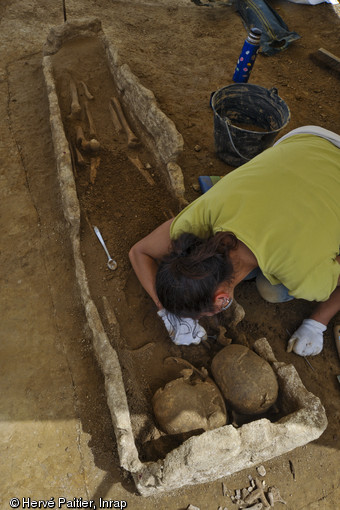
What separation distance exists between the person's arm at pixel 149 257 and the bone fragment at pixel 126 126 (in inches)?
61.3

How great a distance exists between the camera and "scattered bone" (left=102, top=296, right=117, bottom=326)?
2.55 meters

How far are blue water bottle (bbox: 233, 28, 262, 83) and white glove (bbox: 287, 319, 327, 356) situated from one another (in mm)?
3013

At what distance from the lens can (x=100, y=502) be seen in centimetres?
213

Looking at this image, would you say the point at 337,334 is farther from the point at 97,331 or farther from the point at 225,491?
the point at 97,331

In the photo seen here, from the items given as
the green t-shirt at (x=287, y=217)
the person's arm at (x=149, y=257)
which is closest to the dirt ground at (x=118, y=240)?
the person's arm at (x=149, y=257)

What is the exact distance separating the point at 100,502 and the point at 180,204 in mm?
2242

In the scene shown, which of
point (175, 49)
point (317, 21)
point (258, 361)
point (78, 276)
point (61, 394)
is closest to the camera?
point (258, 361)

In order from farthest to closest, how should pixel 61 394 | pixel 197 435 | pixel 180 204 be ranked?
pixel 180 204 < pixel 61 394 < pixel 197 435

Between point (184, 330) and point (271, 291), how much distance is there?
755mm

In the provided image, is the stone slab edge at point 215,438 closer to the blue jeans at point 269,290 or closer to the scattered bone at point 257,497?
the scattered bone at point 257,497

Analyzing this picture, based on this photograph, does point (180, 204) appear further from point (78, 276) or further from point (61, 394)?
point (61, 394)

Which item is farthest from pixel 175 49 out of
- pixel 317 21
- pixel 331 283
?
pixel 331 283

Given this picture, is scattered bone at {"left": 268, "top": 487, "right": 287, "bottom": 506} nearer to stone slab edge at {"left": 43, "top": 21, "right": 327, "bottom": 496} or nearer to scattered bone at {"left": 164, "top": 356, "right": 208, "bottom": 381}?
stone slab edge at {"left": 43, "top": 21, "right": 327, "bottom": 496}

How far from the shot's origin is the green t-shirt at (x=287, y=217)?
1938 millimetres
